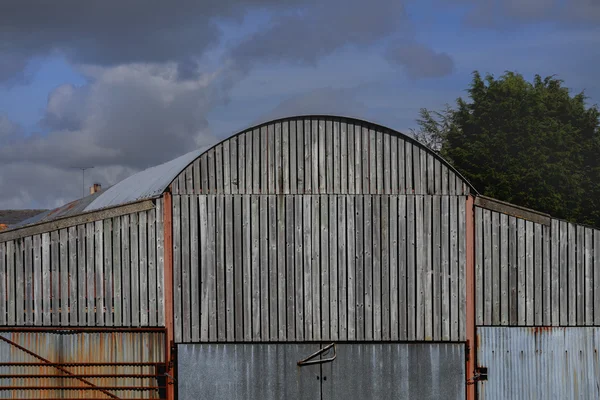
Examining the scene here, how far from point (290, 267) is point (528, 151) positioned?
2638 centimetres

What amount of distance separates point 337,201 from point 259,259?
1963mm

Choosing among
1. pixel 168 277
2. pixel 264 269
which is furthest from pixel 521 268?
pixel 168 277

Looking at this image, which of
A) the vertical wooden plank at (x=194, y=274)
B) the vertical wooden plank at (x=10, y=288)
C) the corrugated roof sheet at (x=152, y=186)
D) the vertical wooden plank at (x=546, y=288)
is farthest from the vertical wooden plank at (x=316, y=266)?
the vertical wooden plank at (x=10, y=288)

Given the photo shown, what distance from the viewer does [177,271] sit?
618 inches

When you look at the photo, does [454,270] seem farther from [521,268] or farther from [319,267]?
[319,267]

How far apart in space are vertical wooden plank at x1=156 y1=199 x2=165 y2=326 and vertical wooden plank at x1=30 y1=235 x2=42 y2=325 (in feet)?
7.42

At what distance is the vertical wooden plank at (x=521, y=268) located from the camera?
53.0 feet

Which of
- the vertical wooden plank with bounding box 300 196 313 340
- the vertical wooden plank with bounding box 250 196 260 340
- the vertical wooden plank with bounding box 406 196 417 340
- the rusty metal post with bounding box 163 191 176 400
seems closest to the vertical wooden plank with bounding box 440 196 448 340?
the vertical wooden plank with bounding box 406 196 417 340

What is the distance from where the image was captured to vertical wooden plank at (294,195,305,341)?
621 inches

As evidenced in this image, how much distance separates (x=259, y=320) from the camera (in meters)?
15.7

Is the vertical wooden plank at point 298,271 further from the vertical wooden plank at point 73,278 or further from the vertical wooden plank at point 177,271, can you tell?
the vertical wooden plank at point 73,278

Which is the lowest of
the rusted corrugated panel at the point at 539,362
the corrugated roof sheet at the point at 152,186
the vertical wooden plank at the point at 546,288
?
the rusted corrugated panel at the point at 539,362

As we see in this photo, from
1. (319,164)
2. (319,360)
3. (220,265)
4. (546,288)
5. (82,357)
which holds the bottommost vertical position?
(319,360)

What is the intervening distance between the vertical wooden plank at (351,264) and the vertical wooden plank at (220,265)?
250cm
